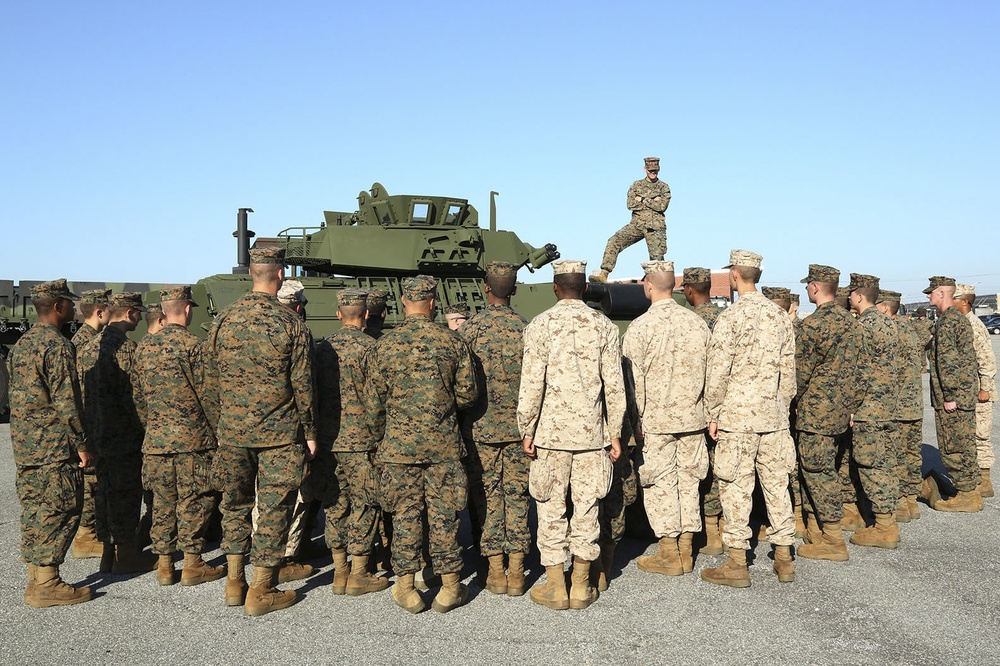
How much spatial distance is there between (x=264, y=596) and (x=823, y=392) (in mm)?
4229

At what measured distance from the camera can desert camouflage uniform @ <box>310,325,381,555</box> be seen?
5.20 m

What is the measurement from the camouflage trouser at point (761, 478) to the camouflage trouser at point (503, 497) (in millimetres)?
1406

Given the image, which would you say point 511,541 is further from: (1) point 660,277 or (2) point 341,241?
(2) point 341,241

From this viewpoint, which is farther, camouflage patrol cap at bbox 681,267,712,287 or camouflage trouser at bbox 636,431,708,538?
camouflage patrol cap at bbox 681,267,712,287

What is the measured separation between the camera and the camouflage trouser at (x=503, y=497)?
5.09 metres

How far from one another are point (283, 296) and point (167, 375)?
109 cm

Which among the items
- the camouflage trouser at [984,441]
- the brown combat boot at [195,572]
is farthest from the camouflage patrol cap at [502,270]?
the camouflage trouser at [984,441]

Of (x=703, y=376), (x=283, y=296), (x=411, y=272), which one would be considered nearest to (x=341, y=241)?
(x=411, y=272)

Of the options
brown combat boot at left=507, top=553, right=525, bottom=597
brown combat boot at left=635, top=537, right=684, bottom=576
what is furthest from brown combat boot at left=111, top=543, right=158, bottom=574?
brown combat boot at left=635, top=537, right=684, bottom=576

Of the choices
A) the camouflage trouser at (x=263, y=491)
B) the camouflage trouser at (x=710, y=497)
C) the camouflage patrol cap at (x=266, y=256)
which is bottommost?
the camouflage trouser at (x=710, y=497)

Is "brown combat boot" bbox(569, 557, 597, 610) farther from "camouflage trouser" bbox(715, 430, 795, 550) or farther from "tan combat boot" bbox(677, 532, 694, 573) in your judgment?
"camouflage trouser" bbox(715, 430, 795, 550)

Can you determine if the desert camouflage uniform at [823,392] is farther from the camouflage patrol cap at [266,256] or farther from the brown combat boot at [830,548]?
the camouflage patrol cap at [266,256]

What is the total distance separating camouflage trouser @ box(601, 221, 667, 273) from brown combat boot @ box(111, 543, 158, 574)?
7.62m

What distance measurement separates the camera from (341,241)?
1149 centimetres
